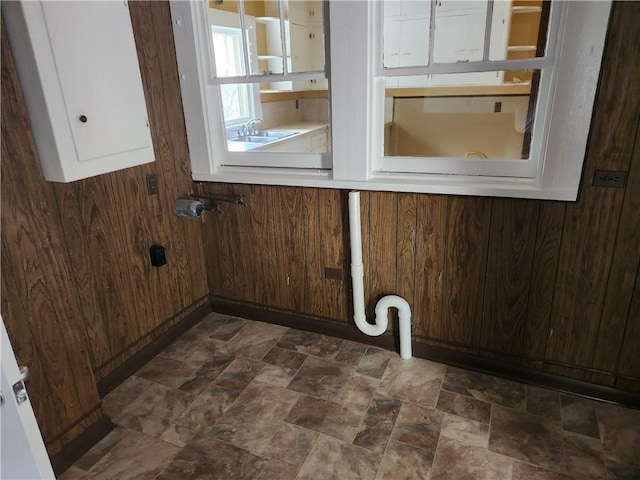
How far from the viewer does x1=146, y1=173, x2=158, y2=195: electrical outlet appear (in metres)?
2.30

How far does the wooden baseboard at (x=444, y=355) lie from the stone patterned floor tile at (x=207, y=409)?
640 mm

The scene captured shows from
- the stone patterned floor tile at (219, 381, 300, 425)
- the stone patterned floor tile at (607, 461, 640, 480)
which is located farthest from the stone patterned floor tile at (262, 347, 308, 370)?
the stone patterned floor tile at (607, 461, 640, 480)

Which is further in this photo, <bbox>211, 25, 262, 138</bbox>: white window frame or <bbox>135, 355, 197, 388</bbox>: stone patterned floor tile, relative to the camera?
<bbox>211, 25, 262, 138</bbox>: white window frame

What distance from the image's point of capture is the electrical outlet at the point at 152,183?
2297 mm

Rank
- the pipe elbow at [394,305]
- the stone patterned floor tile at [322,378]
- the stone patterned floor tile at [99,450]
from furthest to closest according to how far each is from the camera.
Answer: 1. the pipe elbow at [394,305]
2. the stone patterned floor tile at [322,378]
3. the stone patterned floor tile at [99,450]

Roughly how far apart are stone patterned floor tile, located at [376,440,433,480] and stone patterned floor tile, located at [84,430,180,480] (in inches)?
34.3

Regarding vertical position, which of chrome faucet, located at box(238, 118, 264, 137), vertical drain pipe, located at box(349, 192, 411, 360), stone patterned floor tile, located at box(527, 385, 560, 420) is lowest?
stone patterned floor tile, located at box(527, 385, 560, 420)

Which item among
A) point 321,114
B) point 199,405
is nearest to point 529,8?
point 321,114

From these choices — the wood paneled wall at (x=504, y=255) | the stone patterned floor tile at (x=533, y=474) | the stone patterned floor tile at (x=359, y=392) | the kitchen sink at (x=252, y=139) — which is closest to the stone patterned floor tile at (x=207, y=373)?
the wood paneled wall at (x=504, y=255)

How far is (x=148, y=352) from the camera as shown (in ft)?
7.92

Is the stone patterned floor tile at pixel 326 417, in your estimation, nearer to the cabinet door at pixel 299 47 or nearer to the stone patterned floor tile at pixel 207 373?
the stone patterned floor tile at pixel 207 373

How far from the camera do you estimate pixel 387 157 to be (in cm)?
215

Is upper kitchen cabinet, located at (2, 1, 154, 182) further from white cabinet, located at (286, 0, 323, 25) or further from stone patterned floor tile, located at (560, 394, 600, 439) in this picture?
stone patterned floor tile, located at (560, 394, 600, 439)

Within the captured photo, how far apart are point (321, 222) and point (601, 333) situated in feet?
4.64
